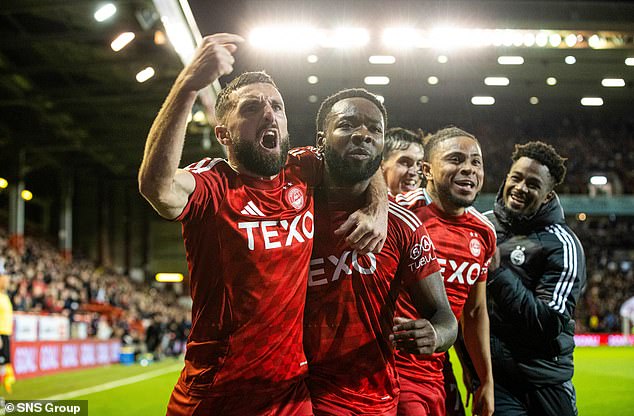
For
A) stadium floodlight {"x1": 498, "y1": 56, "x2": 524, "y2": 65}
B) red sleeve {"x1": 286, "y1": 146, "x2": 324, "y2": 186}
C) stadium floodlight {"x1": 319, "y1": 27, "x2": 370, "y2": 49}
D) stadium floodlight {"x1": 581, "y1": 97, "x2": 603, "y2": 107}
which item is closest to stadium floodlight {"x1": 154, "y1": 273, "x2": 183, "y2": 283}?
stadium floodlight {"x1": 319, "y1": 27, "x2": 370, "y2": 49}

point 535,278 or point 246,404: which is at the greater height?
point 535,278

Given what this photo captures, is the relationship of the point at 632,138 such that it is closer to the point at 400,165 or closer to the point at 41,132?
the point at 400,165

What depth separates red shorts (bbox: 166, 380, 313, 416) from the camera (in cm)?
296

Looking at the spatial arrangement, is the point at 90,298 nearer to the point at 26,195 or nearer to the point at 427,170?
the point at 26,195

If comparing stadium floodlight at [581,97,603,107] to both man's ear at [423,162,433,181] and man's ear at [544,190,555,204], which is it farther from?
man's ear at [423,162,433,181]

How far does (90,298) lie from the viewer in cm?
2394

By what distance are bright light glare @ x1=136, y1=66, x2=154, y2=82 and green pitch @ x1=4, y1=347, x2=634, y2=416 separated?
7.41 metres

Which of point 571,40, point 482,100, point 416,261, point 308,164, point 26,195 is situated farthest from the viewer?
point 26,195

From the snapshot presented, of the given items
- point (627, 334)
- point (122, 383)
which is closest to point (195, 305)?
point (122, 383)

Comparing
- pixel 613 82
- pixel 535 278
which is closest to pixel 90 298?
pixel 613 82

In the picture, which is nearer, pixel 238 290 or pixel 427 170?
pixel 238 290

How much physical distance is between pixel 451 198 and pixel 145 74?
15.5 meters

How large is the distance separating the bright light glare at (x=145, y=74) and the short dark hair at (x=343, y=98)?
15.6m

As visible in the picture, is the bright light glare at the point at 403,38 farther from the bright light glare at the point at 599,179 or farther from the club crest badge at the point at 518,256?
the club crest badge at the point at 518,256
